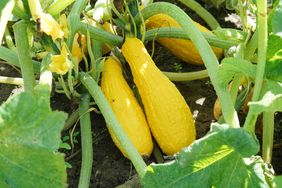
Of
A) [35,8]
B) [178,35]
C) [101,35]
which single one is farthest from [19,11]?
[178,35]

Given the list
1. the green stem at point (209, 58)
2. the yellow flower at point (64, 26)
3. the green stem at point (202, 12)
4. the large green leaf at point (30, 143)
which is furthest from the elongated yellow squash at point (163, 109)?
the large green leaf at point (30, 143)

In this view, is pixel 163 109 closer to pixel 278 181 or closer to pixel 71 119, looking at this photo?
pixel 71 119

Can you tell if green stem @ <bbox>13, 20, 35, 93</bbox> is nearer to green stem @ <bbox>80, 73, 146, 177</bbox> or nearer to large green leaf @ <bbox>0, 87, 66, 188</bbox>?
green stem @ <bbox>80, 73, 146, 177</bbox>

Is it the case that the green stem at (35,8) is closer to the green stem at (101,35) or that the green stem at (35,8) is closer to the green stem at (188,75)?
the green stem at (101,35)

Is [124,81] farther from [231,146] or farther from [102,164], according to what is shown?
[231,146]

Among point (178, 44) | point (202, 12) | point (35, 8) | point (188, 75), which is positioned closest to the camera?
point (35, 8)

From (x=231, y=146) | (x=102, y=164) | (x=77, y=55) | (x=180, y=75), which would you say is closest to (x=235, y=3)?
(x=180, y=75)

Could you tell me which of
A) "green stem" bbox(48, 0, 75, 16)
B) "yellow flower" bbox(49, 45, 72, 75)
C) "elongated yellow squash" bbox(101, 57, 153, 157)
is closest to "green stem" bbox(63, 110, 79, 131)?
"elongated yellow squash" bbox(101, 57, 153, 157)
